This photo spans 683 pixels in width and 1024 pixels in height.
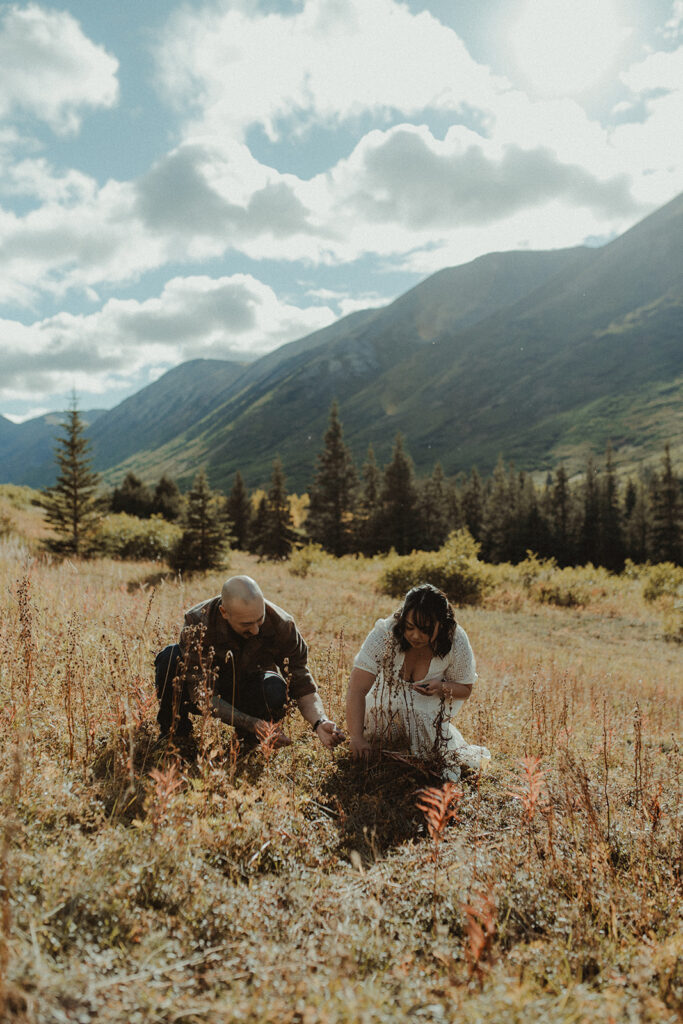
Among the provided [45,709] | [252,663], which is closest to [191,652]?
[252,663]

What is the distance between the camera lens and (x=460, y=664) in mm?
3904

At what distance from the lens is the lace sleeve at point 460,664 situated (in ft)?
12.8

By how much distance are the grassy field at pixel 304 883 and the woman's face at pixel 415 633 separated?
2.76ft

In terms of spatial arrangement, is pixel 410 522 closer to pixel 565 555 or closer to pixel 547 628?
pixel 565 555

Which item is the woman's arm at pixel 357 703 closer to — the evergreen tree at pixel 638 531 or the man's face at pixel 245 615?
the man's face at pixel 245 615

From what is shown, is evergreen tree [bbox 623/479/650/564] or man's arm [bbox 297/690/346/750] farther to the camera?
evergreen tree [bbox 623/479/650/564]

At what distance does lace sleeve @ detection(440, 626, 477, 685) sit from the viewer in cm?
390

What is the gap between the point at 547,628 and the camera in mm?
14664

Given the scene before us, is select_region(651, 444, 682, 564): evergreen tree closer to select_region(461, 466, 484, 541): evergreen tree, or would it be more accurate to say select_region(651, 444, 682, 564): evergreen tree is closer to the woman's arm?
select_region(461, 466, 484, 541): evergreen tree

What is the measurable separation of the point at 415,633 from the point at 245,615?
117cm

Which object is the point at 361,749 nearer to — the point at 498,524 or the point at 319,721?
the point at 319,721

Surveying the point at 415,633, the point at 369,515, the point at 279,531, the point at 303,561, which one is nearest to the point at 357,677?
the point at 415,633

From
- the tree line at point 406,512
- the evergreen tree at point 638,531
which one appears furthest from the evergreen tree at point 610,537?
the evergreen tree at point 638,531

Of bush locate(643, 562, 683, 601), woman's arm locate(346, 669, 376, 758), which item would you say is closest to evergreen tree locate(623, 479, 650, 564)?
bush locate(643, 562, 683, 601)
